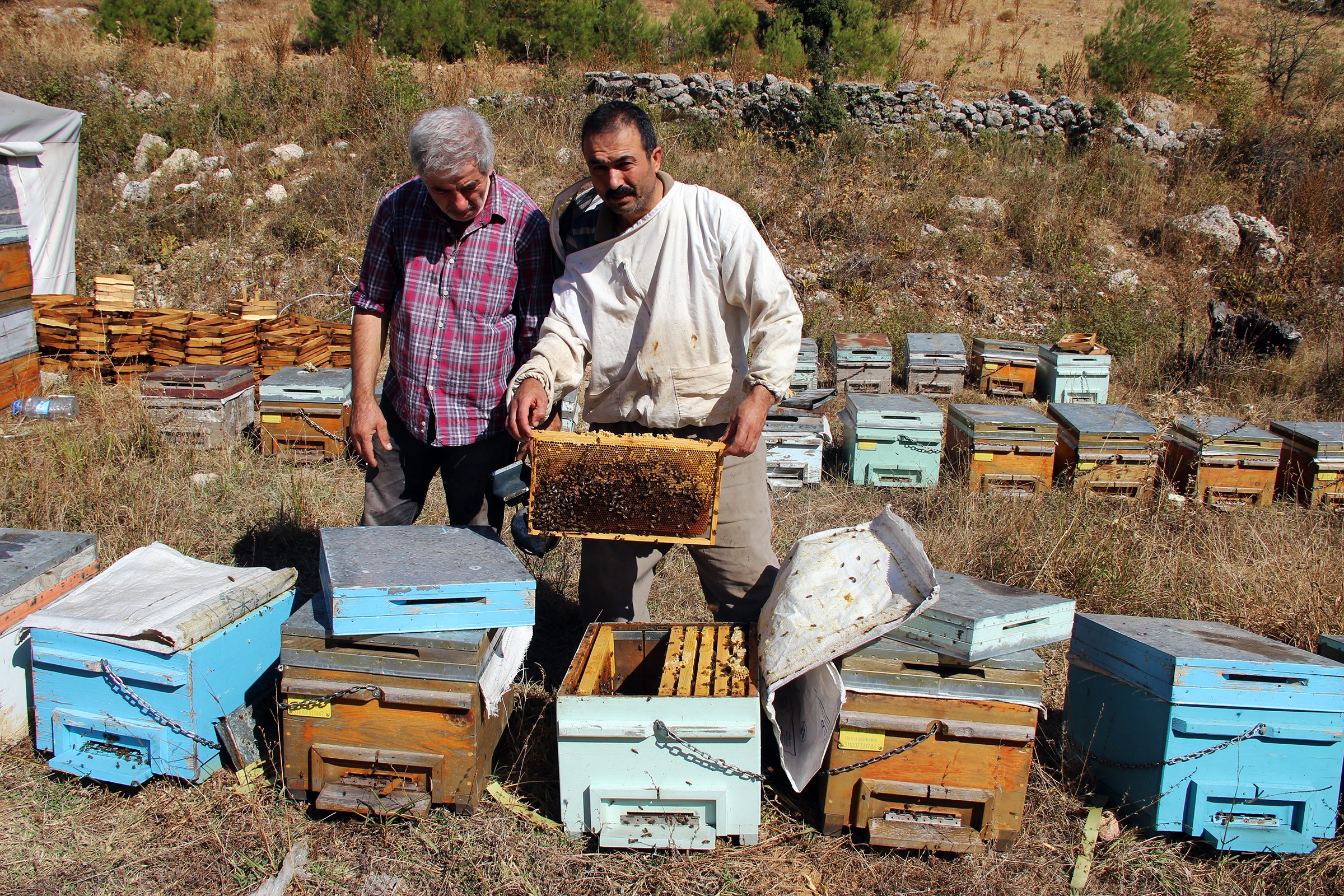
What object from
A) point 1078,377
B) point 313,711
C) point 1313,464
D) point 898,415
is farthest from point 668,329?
point 1078,377

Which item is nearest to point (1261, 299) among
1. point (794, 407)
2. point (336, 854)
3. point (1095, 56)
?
point (794, 407)

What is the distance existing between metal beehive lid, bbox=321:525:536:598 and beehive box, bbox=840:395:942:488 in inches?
130

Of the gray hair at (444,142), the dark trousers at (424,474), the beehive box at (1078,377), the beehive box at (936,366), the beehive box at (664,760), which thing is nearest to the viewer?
the beehive box at (664,760)

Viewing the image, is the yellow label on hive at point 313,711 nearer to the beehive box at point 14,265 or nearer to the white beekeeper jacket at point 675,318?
the white beekeeper jacket at point 675,318

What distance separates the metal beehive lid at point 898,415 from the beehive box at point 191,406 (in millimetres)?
4075

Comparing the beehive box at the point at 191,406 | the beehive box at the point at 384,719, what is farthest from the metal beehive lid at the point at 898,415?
the beehive box at the point at 191,406

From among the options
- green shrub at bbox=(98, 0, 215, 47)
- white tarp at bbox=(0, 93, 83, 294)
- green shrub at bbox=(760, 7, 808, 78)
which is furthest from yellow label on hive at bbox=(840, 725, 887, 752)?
green shrub at bbox=(98, 0, 215, 47)

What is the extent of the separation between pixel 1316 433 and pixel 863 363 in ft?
11.0

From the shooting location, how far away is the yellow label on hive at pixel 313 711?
94.2 inches

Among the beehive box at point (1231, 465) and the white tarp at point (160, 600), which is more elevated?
the white tarp at point (160, 600)

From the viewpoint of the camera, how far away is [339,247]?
10234 millimetres

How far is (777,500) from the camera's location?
5.41 metres

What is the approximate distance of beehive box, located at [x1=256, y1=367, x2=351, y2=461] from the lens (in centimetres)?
550

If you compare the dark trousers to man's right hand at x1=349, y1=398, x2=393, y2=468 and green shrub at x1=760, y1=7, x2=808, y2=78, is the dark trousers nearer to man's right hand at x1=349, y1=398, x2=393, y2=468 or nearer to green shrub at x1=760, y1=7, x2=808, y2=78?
man's right hand at x1=349, y1=398, x2=393, y2=468
